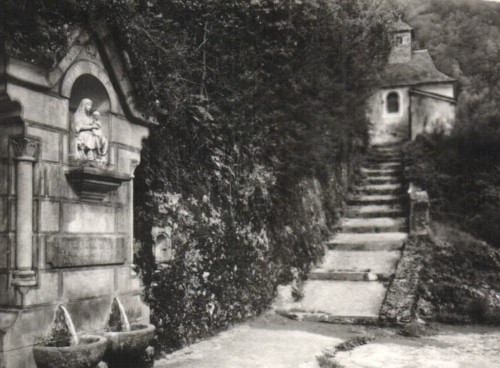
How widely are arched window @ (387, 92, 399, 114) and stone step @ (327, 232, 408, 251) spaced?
15.7m

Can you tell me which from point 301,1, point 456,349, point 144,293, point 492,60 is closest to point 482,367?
point 456,349

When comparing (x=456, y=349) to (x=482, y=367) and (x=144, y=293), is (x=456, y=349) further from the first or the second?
(x=144, y=293)

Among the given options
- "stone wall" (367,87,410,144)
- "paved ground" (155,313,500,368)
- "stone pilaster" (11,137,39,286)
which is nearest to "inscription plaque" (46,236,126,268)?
"stone pilaster" (11,137,39,286)

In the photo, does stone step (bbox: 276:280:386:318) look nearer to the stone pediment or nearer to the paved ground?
the paved ground

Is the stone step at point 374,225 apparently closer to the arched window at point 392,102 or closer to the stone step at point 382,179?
the stone step at point 382,179

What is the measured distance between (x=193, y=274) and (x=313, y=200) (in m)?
5.61

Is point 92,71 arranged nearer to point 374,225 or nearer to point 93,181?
point 93,181

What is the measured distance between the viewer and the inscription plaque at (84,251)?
4316mm

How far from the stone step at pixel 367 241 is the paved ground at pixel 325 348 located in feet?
10.7

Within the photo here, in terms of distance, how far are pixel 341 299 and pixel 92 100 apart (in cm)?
601

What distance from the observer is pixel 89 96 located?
5.03m

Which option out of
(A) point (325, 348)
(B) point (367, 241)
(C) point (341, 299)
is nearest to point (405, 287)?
(C) point (341, 299)

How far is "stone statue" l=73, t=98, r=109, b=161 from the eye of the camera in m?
4.64

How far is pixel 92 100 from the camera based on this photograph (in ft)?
16.6
